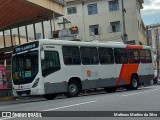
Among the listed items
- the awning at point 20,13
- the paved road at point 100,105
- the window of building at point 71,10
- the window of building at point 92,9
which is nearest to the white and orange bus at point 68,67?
the paved road at point 100,105

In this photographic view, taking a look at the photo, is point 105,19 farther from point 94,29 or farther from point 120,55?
point 120,55

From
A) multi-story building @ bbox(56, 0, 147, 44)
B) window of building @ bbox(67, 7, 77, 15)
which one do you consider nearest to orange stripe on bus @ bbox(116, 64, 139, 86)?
multi-story building @ bbox(56, 0, 147, 44)

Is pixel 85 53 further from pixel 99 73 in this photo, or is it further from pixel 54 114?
pixel 54 114

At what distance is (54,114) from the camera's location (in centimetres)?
1182

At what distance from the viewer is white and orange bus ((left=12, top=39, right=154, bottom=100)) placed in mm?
19547

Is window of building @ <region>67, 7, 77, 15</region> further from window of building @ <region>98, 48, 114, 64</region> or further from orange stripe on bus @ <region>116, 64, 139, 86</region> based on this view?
window of building @ <region>98, 48, 114, 64</region>

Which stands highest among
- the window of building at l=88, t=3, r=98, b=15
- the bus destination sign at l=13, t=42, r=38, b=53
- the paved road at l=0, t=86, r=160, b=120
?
the window of building at l=88, t=3, r=98, b=15

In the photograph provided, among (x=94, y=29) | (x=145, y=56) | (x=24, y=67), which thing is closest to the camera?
(x=24, y=67)

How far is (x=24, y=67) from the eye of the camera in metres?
20.1

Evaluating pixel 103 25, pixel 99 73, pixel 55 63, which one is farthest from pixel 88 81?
pixel 103 25

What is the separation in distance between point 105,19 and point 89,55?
34277 millimetres

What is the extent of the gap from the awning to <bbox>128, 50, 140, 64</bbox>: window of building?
8.30 meters

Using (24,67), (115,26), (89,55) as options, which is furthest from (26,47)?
(115,26)

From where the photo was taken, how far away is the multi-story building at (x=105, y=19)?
2137 inches
